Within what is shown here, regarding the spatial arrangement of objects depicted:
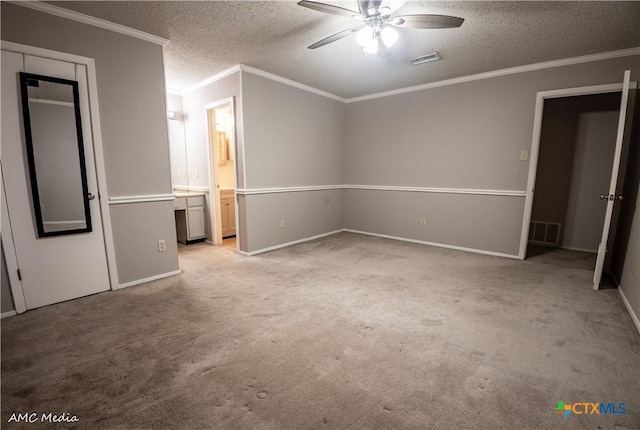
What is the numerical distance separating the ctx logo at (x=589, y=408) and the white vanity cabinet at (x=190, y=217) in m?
4.67

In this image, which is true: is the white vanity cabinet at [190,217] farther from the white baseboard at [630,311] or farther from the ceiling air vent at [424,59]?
the white baseboard at [630,311]

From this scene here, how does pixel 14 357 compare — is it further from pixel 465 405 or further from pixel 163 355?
pixel 465 405

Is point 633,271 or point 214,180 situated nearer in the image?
point 633,271

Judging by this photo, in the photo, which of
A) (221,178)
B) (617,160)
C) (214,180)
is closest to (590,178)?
(617,160)

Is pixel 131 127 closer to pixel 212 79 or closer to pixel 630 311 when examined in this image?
pixel 212 79

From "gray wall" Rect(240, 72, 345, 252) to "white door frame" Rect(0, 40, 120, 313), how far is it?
1.59m

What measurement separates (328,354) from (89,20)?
135 inches

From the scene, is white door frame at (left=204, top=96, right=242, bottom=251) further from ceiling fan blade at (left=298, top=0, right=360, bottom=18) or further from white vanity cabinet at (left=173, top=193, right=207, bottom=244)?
ceiling fan blade at (left=298, top=0, right=360, bottom=18)

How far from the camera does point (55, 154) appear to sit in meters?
2.45

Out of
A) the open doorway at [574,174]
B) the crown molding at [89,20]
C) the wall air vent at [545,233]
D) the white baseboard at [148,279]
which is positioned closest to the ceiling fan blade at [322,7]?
the crown molding at [89,20]

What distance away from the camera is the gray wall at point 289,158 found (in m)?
3.95

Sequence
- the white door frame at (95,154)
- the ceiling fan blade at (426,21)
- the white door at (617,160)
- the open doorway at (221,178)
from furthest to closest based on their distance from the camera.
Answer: the open doorway at (221,178), the white door at (617,160), the white door frame at (95,154), the ceiling fan blade at (426,21)

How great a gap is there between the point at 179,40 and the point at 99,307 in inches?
106

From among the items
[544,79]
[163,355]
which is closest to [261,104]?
[163,355]
